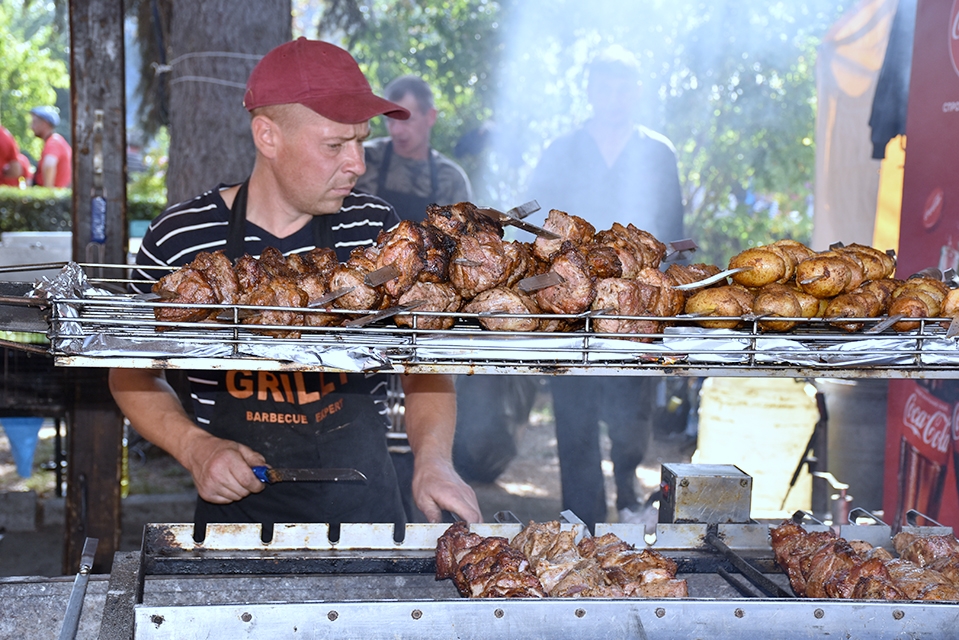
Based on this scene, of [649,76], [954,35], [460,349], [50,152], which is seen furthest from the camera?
[50,152]

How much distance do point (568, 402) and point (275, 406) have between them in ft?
10.0

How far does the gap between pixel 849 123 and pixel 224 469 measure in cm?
472

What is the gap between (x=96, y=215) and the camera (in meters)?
4.30

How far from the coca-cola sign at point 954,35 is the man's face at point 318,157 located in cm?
258

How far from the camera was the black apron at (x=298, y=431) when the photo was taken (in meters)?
2.90

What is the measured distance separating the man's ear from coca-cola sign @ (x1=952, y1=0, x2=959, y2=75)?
287cm

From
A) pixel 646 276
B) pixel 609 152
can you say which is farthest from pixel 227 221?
pixel 609 152

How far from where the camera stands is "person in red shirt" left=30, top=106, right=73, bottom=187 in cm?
1189

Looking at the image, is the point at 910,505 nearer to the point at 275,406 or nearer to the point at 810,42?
the point at 275,406

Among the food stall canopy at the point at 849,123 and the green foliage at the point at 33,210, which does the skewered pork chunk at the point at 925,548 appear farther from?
the green foliage at the point at 33,210

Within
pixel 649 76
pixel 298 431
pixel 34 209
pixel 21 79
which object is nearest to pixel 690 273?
pixel 298 431

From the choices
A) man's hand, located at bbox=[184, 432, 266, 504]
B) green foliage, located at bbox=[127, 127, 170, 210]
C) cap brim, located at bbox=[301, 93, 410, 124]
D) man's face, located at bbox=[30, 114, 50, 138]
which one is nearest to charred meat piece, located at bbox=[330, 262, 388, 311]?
man's hand, located at bbox=[184, 432, 266, 504]

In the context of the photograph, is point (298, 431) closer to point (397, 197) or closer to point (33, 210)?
point (397, 197)

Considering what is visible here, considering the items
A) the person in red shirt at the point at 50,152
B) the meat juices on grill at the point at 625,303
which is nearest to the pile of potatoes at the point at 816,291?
the meat juices on grill at the point at 625,303
